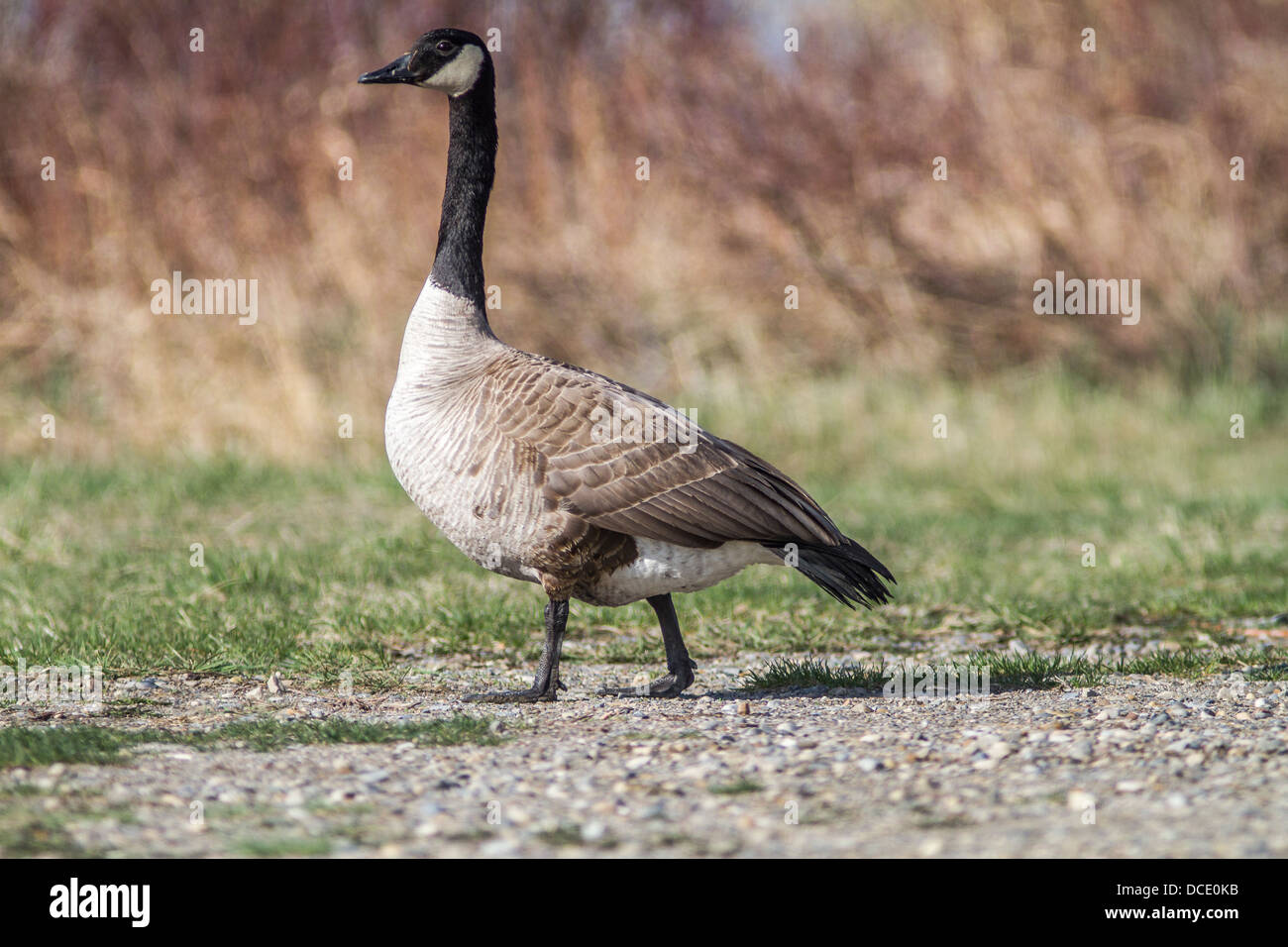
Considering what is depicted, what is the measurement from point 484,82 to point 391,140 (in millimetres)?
→ 8040

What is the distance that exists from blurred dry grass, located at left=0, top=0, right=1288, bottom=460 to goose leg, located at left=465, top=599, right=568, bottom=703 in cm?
748

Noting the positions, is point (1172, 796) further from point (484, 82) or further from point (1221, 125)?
point (1221, 125)

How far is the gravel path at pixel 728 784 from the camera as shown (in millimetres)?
4020

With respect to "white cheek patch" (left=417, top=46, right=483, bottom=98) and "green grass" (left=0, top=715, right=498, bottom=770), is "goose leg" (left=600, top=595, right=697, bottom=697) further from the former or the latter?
"white cheek patch" (left=417, top=46, right=483, bottom=98)

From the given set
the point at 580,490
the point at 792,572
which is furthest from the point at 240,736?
the point at 792,572

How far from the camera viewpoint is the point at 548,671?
19.9 ft

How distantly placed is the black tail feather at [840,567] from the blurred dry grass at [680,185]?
779 centimetres

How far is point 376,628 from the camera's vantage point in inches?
296

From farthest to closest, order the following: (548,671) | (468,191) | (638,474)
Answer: (468,191), (548,671), (638,474)

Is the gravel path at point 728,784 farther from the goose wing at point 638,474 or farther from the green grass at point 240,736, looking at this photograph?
the goose wing at point 638,474

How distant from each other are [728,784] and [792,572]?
4569mm

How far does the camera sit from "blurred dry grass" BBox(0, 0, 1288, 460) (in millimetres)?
13773

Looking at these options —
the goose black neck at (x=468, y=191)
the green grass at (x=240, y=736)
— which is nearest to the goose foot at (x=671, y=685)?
the green grass at (x=240, y=736)

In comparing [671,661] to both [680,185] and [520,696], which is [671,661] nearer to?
[520,696]
